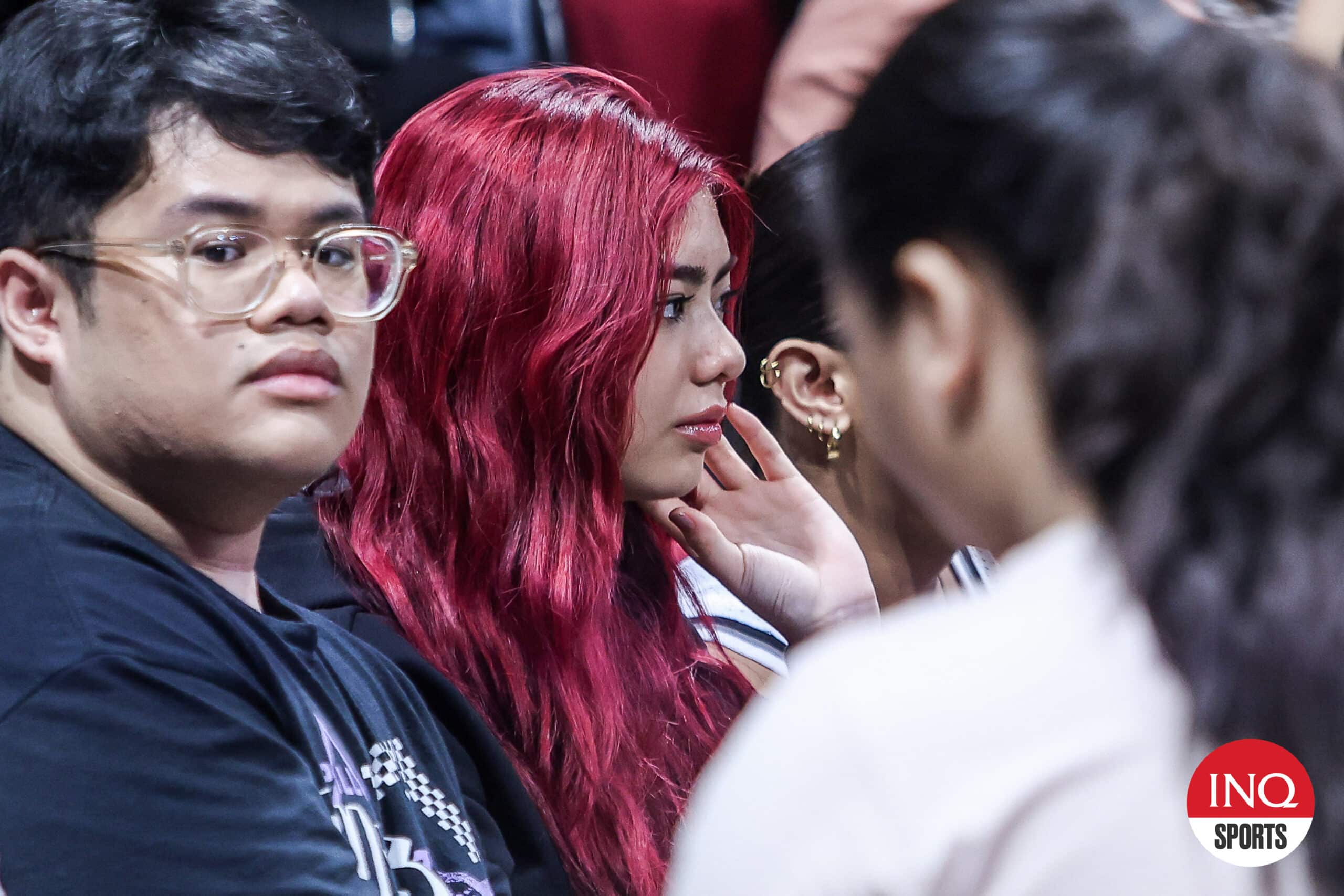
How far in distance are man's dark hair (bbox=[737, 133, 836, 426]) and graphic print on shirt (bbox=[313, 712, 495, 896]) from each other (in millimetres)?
947

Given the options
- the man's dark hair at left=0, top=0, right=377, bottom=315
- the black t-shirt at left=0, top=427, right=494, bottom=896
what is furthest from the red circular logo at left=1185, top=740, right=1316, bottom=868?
the man's dark hair at left=0, top=0, right=377, bottom=315

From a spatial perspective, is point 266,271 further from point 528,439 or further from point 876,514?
point 876,514

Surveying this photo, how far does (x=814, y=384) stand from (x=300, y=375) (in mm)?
981

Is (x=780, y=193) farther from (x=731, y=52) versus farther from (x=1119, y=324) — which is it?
(x=1119, y=324)

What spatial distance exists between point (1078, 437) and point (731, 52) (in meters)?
2.04

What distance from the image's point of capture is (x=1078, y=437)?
0.69m

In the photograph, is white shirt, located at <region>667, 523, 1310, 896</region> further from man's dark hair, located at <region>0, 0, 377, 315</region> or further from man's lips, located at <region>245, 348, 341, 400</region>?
man's dark hair, located at <region>0, 0, 377, 315</region>

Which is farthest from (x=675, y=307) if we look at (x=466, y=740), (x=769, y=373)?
(x=466, y=740)

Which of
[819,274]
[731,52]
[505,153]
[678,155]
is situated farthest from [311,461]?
[731,52]

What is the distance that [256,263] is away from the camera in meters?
1.34

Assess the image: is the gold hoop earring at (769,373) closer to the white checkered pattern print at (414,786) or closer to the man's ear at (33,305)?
the white checkered pattern print at (414,786)

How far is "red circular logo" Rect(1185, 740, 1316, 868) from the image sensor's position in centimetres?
67

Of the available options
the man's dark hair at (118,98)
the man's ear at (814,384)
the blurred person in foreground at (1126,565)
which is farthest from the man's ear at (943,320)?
the man's ear at (814,384)

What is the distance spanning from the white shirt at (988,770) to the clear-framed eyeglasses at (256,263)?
2.60 ft
